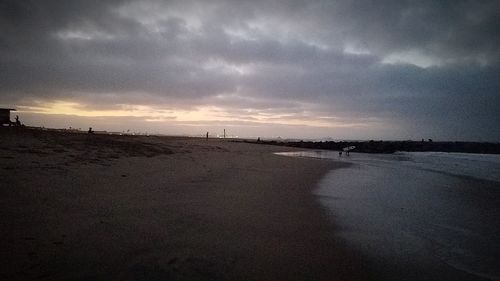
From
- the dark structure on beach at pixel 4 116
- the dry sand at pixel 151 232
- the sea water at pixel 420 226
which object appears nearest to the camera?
the dry sand at pixel 151 232

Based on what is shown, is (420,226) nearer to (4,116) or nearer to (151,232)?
(151,232)

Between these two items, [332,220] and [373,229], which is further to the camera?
[332,220]

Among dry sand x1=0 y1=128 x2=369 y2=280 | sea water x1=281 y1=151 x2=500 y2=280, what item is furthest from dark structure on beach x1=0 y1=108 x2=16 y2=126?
sea water x1=281 y1=151 x2=500 y2=280

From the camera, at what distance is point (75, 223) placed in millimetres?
4551

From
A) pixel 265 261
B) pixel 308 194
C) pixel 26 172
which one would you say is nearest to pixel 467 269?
pixel 265 261

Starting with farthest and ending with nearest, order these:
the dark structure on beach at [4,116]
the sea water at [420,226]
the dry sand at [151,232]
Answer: the dark structure on beach at [4,116], the sea water at [420,226], the dry sand at [151,232]

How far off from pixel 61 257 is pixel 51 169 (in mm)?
5695

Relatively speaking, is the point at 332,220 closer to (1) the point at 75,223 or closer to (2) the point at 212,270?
(2) the point at 212,270

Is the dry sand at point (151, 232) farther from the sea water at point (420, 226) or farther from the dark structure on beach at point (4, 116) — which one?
the dark structure on beach at point (4, 116)

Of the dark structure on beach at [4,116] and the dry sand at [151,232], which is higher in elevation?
the dark structure on beach at [4,116]

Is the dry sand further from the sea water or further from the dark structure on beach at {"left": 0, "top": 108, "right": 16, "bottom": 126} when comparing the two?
the dark structure on beach at {"left": 0, "top": 108, "right": 16, "bottom": 126}

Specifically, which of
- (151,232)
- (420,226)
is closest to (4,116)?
(151,232)

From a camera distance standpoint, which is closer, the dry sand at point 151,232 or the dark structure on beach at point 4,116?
the dry sand at point 151,232

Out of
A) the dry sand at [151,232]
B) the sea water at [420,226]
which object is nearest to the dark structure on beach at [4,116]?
the dry sand at [151,232]
